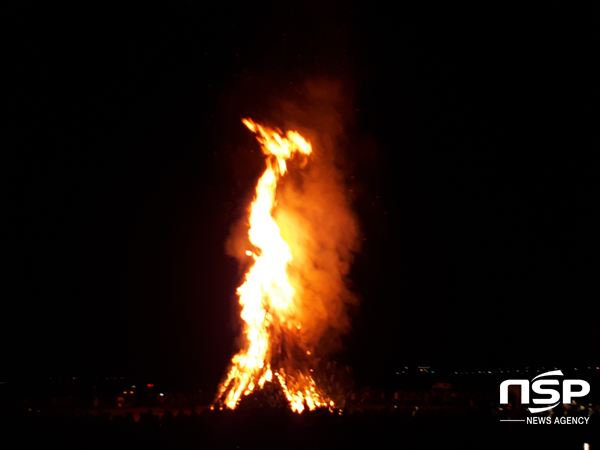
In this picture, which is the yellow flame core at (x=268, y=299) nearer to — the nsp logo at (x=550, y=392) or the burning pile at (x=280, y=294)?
the burning pile at (x=280, y=294)

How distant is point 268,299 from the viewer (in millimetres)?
11258

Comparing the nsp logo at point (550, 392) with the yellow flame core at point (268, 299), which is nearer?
the nsp logo at point (550, 392)

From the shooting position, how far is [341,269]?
40.7 feet

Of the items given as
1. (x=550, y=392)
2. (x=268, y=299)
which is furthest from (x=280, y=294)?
(x=550, y=392)

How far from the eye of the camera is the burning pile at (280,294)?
36.1ft

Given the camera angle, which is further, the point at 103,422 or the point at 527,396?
the point at 527,396

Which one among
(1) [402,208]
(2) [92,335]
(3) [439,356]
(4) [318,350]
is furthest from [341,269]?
(2) [92,335]

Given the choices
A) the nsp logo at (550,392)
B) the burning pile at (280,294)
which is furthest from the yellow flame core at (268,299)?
the nsp logo at (550,392)

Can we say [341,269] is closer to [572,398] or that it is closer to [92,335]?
[572,398]

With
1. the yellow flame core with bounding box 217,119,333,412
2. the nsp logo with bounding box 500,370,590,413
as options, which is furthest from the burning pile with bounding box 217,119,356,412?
the nsp logo with bounding box 500,370,590,413

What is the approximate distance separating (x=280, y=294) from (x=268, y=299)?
28 cm

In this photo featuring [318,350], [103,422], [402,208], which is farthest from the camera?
[402,208]

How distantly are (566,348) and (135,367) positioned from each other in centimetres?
1239

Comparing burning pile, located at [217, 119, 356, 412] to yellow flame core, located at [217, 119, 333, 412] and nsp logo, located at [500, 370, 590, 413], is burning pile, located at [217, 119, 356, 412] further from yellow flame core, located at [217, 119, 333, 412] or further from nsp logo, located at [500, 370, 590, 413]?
nsp logo, located at [500, 370, 590, 413]
